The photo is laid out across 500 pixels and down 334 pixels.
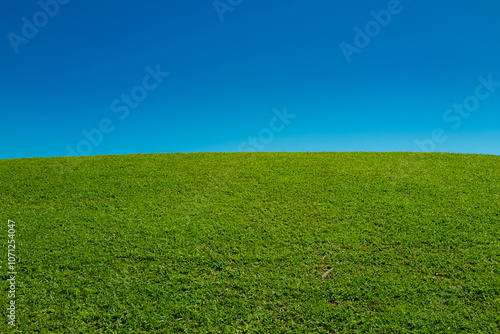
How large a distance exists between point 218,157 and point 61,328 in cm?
1487

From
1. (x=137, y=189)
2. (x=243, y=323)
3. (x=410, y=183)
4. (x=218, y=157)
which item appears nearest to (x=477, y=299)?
(x=243, y=323)

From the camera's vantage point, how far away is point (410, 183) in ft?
49.9

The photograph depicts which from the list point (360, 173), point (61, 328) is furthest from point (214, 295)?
point (360, 173)

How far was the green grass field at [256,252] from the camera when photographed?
23.8ft

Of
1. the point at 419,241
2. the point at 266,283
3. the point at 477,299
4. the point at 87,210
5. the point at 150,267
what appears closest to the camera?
the point at 477,299

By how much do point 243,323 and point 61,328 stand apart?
424 centimetres

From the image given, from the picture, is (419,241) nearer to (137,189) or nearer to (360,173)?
(360,173)

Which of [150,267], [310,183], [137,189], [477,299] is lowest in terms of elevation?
[477,299]

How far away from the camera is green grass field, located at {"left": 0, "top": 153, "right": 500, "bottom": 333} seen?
286 inches

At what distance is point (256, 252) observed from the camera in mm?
9609

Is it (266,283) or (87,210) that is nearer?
(266,283)

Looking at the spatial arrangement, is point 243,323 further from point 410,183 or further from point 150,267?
point 410,183

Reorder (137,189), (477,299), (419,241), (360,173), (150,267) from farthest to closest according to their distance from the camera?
(360,173)
(137,189)
(419,241)
(150,267)
(477,299)

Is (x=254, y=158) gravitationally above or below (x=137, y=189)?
above
